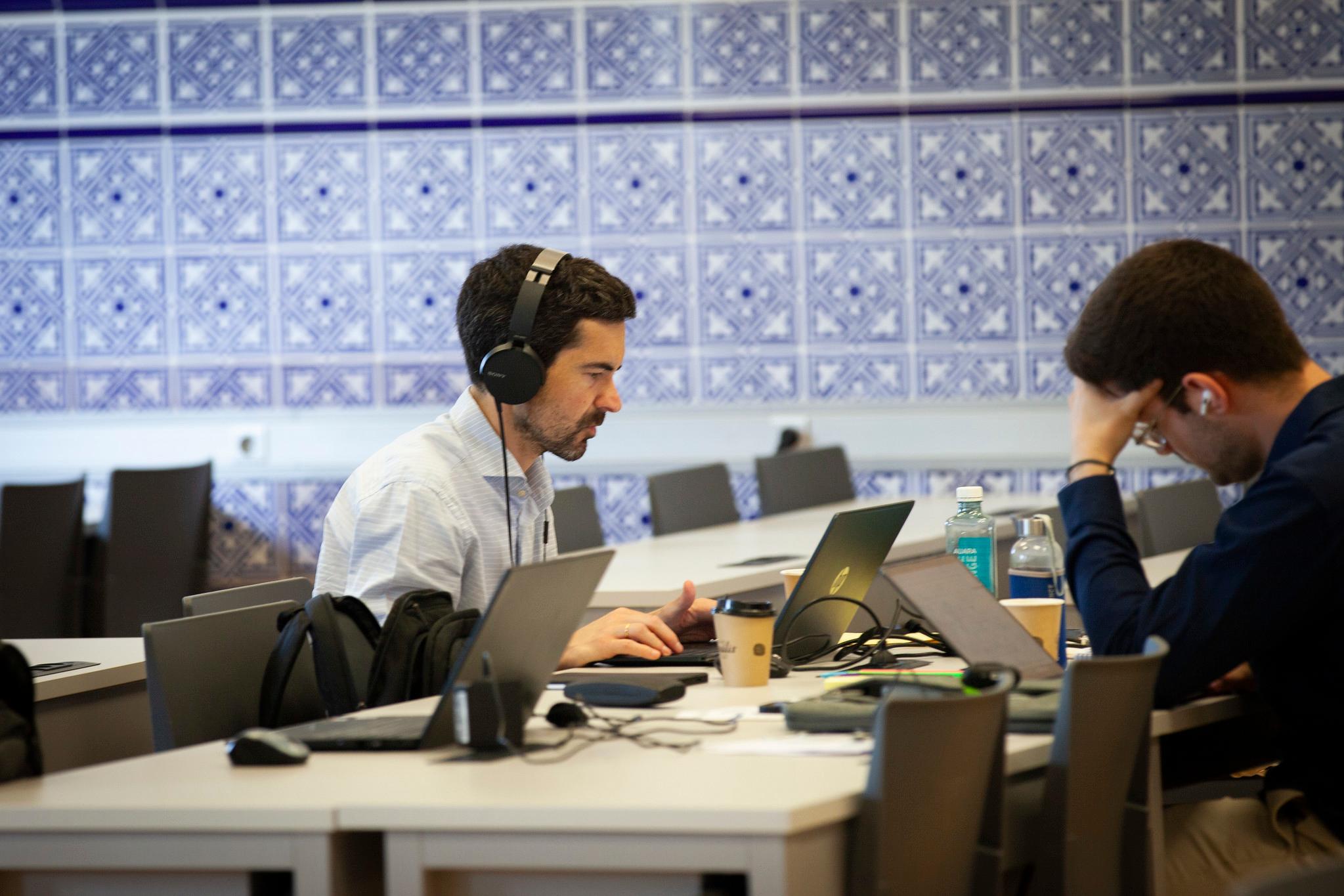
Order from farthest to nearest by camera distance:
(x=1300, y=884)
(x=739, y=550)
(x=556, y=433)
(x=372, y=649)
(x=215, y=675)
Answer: (x=739, y=550)
(x=556, y=433)
(x=215, y=675)
(x=372, y=649)
(x=1300, y=884)

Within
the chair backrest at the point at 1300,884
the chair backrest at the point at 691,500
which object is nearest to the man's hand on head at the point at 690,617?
the chair backrest at the point at 1300,884

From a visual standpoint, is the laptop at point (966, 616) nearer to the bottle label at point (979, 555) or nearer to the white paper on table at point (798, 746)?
the white paper on table at point (798, 746)

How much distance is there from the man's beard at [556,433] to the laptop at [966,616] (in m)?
0.64

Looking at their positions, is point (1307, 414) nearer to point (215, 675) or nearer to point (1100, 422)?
point (1100, 422)

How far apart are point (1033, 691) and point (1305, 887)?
814mm

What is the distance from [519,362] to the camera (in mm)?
2240

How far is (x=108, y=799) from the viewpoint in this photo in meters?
1.46

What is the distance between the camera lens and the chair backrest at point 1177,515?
3.93 meters

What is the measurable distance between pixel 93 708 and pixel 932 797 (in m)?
1.64

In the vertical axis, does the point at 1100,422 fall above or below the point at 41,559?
above

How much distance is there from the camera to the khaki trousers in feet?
5.78

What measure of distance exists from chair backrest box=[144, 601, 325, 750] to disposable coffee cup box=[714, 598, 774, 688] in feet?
2.17

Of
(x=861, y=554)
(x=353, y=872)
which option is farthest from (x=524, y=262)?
(x=353, y=872)

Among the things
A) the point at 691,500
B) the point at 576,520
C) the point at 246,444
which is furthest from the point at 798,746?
the point at 246,444
